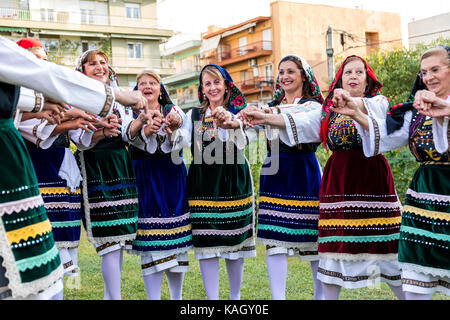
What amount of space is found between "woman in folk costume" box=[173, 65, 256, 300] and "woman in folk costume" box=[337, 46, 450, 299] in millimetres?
1196

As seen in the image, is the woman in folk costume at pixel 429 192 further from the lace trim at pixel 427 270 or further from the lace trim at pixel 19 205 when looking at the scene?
the lace trim at pixel 19 205

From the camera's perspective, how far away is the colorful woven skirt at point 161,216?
394cm

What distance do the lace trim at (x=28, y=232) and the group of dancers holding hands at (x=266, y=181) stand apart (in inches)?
31.8

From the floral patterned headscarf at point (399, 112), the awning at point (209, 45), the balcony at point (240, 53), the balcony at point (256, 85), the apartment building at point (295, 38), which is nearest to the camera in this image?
the floral patterned headscarf at point (399, 112)

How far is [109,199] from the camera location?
153 inches

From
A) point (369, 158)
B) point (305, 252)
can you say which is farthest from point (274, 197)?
point (369, 158)

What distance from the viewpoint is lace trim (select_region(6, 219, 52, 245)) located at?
6.85 feet

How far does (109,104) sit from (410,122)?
1944 mm

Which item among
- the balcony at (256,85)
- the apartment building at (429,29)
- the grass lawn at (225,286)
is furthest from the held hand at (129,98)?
the balcony at (256,85)

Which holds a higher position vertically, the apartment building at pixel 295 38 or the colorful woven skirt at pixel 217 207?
the apartment building at pixel 295 38

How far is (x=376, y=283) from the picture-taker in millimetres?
3539

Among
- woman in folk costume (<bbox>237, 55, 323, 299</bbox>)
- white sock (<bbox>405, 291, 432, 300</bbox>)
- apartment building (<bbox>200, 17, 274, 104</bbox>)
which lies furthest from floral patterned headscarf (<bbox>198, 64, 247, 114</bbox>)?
apartment building (<bbox>200, 17, 274, 104</bbox>)

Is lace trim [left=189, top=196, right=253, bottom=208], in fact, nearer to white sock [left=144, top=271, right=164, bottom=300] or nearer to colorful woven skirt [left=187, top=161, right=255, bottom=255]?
colorful woven skirt [left=187, top=161, right=255, bottom=255]

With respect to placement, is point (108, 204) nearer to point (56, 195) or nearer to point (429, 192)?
point (56, 195)
